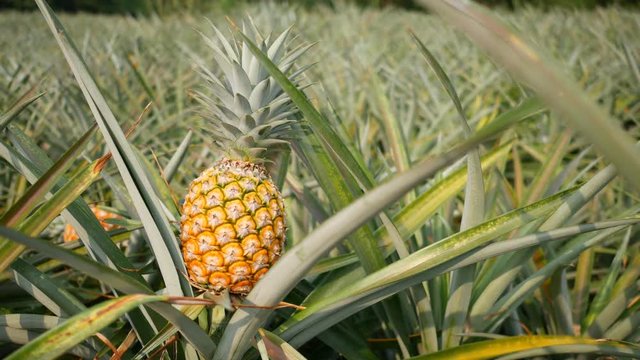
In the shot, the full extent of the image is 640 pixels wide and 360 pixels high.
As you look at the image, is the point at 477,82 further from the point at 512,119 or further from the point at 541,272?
the point at 512,119

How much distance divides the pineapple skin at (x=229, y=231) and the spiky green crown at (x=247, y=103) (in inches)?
2.2

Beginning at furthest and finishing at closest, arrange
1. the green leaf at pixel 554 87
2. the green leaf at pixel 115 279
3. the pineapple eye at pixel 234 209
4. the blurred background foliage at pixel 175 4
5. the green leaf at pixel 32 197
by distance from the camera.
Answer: the blurred background foliage at pixel 175 4, the pineapple eye at pixel 234 209, the green leaf at pixel 32 197, the green leaf at pixel 115 279, the green leaf at pixel 554 87

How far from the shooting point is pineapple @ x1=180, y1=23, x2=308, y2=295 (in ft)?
2.39

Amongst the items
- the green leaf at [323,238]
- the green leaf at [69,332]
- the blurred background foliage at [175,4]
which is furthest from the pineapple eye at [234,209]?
the blurred background foliage at [175,4]

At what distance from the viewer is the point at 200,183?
767mm

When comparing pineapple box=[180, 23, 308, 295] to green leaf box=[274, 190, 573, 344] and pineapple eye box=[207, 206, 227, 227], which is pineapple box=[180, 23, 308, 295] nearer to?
pineapple eye box=[207, 206, 227, 227]

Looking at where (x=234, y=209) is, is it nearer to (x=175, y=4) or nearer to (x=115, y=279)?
(x=115, y=279)

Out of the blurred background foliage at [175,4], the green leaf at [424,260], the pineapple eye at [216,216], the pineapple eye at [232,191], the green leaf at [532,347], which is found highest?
the blurred background foliage at [175,4]

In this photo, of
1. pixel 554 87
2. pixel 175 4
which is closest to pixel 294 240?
pixel 554 87

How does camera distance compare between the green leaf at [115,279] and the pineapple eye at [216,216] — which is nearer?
the green leaf at [115,279]

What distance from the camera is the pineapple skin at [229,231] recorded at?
726 millimetres

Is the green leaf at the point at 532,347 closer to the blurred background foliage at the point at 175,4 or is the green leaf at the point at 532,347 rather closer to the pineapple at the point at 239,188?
the pineapple at the point at 239,188

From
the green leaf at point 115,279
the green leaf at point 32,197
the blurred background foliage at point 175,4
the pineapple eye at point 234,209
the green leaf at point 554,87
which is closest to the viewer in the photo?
the green leaf at point 554,87

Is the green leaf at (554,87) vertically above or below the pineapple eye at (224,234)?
above
